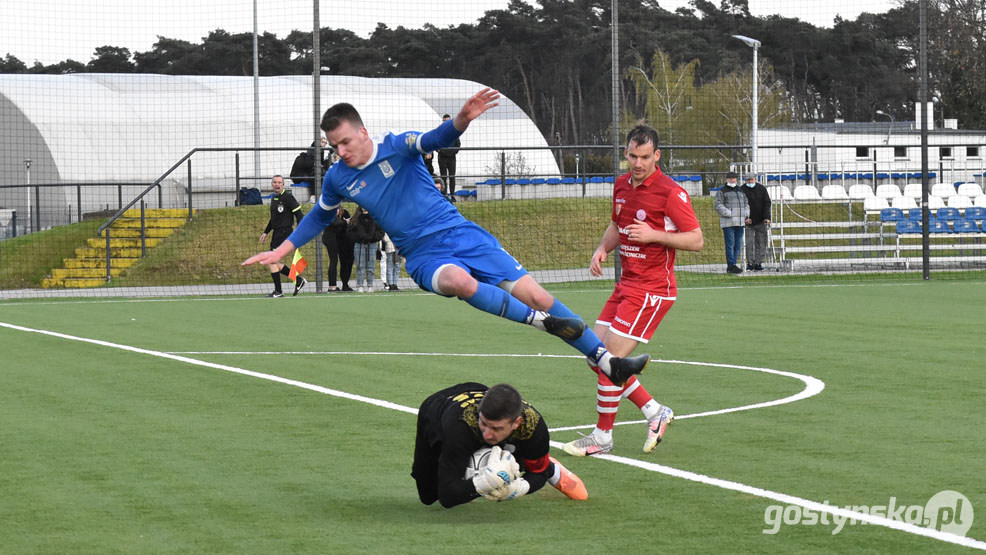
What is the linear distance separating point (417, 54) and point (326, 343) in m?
25.5

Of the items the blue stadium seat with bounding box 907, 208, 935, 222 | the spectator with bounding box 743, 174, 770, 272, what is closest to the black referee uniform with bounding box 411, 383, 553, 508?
the spectator with bounding box 743, 174, 770, 272

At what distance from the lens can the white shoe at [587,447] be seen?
7.97m

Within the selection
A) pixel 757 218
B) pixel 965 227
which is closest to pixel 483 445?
pixel 757 218

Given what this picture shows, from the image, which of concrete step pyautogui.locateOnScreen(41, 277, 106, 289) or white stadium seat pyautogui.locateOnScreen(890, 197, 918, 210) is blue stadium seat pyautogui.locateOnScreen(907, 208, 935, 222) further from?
concrete step pyautogui.locateOnScreen(41, 277, 106, 289)

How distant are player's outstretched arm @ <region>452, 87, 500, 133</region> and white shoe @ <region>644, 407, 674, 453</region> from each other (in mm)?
2179

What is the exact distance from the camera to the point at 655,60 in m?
66.2

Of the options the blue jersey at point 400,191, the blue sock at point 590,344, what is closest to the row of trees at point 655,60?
the blue jersey at point 400,191

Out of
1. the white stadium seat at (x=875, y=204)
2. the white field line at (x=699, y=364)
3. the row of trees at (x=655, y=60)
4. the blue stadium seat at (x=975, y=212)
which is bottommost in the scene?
the white field line at (x=699, y=364)

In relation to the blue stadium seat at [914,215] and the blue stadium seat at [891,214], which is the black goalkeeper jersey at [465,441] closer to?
the blue stadium seat at [914,215]

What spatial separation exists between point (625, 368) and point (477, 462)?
1576mm

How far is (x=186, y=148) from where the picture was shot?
4272cm

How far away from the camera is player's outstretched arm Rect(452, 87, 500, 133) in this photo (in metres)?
7.79

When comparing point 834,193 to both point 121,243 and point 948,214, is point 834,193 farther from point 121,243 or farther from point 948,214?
point 121,243

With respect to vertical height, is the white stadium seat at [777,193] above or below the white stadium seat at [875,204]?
above
